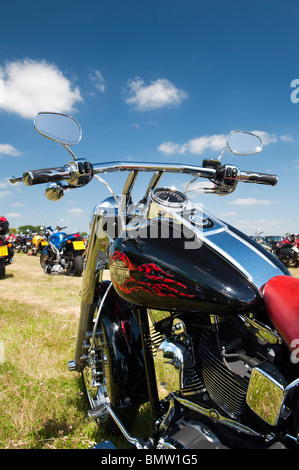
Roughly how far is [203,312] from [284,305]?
1.02ft

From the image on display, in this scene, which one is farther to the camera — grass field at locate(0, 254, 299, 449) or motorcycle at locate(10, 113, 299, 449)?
grass field at locate(0, 254, 299, 449)

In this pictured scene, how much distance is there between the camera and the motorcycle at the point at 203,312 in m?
1.03

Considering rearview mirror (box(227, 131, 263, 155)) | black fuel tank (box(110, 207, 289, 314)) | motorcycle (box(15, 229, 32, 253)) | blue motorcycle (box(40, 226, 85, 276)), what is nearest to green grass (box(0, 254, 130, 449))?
black fuel tank (box(110, 207, 289, 314))

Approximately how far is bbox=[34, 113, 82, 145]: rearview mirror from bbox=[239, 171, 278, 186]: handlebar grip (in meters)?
0.99

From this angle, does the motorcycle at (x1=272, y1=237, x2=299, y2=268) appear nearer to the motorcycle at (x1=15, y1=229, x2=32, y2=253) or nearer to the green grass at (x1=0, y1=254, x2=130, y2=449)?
the green grass at (x1=0, y1=254, x2=130, y2=449)

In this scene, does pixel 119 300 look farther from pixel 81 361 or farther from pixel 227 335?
pixel 227 335

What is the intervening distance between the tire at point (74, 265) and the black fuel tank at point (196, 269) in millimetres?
8238

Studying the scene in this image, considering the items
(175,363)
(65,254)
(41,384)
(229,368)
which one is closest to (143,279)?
(175,363)

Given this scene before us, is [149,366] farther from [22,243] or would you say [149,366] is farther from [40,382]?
[22,243]

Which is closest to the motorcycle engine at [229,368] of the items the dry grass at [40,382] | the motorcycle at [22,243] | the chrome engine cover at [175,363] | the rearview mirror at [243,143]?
the chrome engine cover at [175,363]

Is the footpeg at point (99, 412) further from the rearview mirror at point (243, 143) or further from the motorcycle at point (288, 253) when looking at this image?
the motorcycle at point (288, 253)

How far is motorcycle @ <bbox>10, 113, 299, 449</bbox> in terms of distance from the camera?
3.39ft

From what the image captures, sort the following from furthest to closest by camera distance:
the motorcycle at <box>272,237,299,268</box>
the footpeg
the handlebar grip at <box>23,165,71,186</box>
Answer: the motorcycle at <box>272,237,299,268</box> < the footpeg < the handlebar grip at <box>23,165,71,186</box>

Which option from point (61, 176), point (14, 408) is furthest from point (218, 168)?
point (14, 408)
